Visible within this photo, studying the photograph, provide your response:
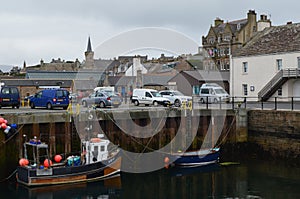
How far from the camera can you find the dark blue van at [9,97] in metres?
25.7

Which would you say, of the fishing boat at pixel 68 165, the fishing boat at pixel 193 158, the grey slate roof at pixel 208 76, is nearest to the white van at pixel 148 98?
the fishing boat at pixel 193 158

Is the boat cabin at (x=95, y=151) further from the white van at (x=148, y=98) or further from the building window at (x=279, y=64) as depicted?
the building window at (x=279, y=64)

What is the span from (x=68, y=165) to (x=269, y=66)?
26.7 m

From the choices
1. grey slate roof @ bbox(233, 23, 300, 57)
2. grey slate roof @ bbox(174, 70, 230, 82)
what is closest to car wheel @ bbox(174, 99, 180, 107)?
grey slate roof @ bbox(233, 23, 300, 57)

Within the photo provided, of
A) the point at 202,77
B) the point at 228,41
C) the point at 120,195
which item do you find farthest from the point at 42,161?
the point at 228,41

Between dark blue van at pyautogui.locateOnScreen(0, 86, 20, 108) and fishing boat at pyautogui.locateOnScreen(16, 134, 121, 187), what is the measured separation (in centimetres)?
757

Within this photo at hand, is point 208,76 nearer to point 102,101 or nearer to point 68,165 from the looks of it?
point 102,101

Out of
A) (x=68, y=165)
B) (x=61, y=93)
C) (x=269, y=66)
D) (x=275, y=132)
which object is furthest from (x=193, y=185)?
(x=269, y=66)

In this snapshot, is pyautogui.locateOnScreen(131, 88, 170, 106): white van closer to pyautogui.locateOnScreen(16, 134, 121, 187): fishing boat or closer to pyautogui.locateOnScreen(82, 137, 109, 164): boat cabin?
pyautogui.locateOnScreen(16, 134, 121, 187): fishing boat

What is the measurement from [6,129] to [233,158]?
46.1 ft

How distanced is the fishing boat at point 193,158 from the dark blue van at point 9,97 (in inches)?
428

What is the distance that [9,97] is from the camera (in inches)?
1020

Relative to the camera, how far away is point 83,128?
69.4 ft

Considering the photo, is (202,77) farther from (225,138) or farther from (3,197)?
(3,197)
